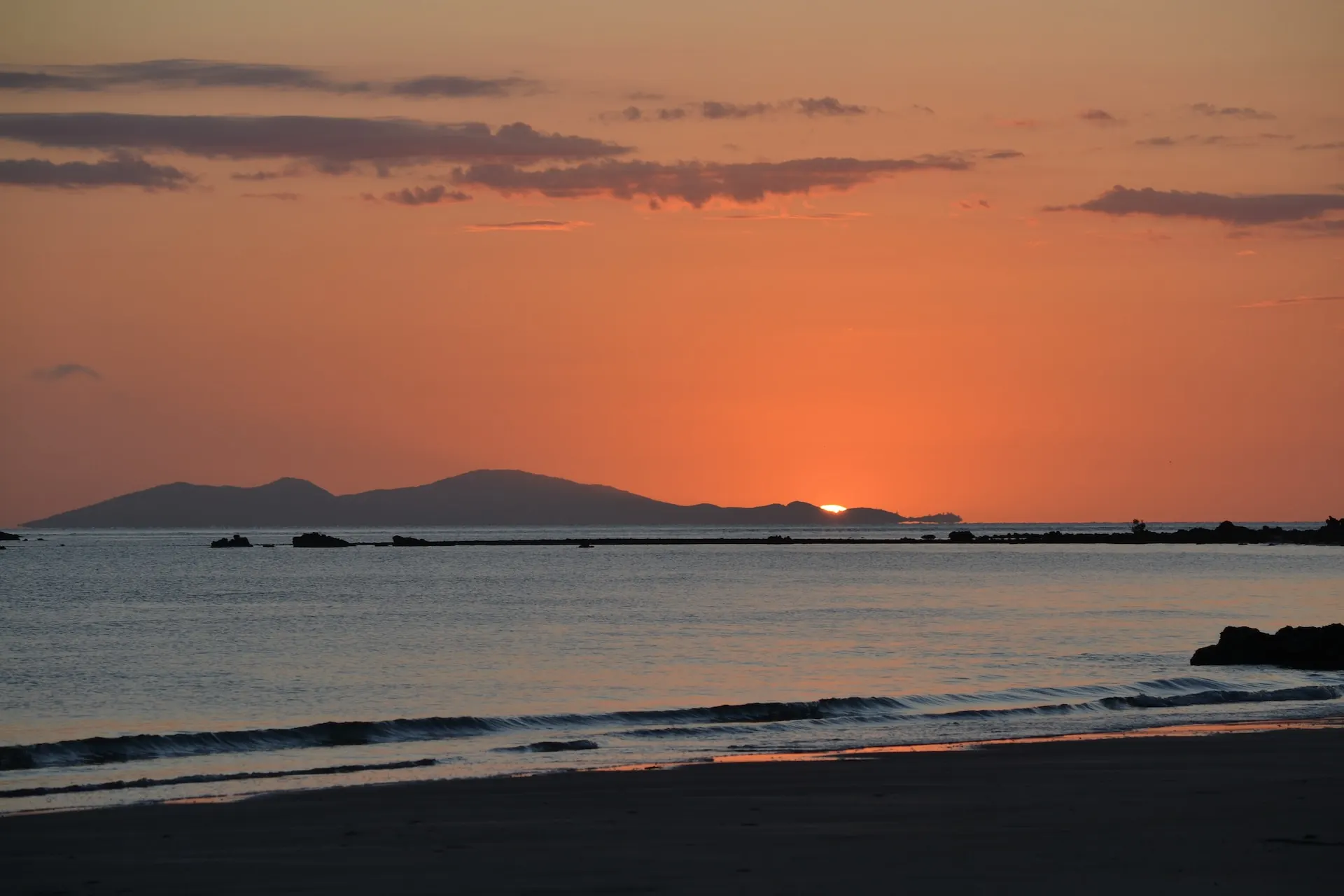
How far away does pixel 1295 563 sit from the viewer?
4646 inches

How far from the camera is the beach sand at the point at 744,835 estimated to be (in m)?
12.0

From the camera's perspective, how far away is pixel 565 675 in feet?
114

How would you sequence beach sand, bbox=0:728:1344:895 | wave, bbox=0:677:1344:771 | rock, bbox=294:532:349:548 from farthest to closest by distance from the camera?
1. rock, bbox=294:532:349:548
2. wave, bbox=0:677:1344:771
3. beach sand, bbox=0:728:1344:895

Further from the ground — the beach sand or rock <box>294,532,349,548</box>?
rock <box>294,532,349,548</box>

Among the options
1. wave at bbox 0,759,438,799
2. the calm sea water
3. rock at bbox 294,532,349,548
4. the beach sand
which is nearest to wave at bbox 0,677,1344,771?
the calm sea water

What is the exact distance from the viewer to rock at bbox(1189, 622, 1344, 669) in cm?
3541

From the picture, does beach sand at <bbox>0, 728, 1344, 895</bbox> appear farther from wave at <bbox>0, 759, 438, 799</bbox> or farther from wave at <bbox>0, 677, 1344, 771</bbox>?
wave at <bbox>0, 677, 1344, 771</bbox>

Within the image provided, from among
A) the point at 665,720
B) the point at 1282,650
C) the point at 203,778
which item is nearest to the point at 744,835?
the point at 203,778

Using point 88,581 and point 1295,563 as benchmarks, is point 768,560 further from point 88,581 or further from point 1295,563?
point 88,581

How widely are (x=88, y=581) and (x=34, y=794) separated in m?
84.1

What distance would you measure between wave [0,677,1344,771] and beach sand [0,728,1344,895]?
5523 millimetres

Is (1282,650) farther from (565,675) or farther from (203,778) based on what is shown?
(203,778)

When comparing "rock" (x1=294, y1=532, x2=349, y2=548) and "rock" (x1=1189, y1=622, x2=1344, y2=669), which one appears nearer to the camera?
"rock" (x1=1189, y1=622, x2=1344, y2=669)

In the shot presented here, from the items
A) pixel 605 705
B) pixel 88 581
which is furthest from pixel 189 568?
pixel 605 705
